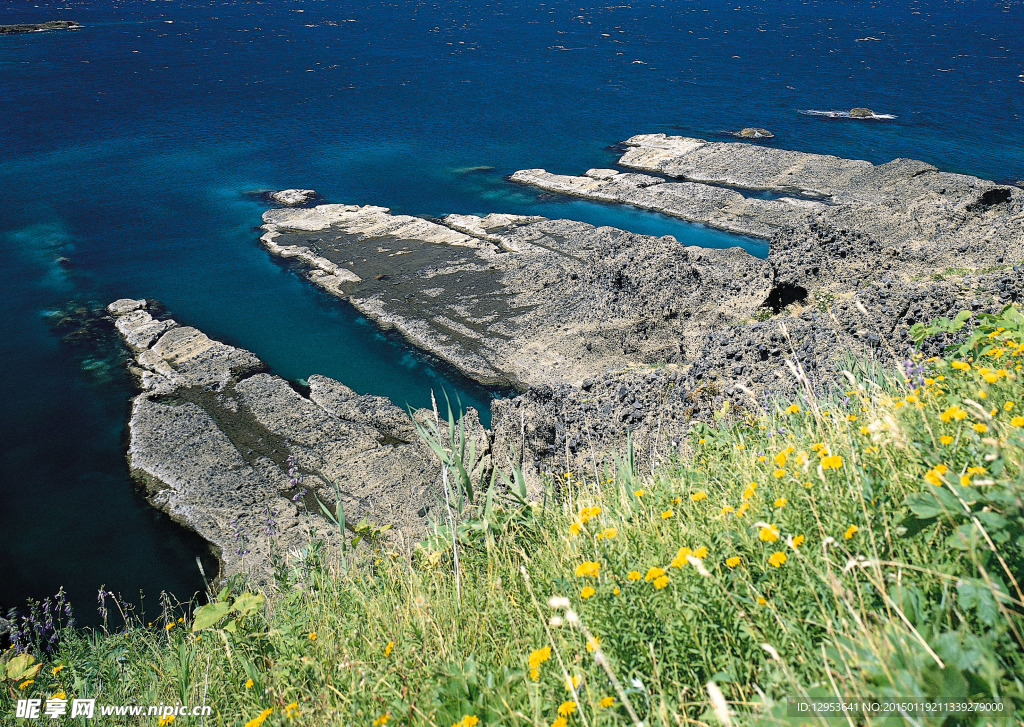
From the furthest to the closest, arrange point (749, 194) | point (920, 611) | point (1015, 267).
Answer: point (749, 194), point (1015, 267), point (920, 611)

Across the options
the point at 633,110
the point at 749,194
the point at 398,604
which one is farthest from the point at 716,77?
the point at 398,604

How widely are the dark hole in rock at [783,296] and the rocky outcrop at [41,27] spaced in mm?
90630

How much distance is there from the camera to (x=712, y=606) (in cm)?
270

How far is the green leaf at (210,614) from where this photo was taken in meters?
4.01

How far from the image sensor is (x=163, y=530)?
41.2 ft

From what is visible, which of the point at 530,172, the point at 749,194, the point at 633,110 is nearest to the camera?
the point at 749,194

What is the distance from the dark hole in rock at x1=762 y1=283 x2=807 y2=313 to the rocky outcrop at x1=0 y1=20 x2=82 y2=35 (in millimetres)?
90630

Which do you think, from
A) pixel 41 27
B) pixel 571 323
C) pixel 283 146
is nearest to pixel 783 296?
pixel 571 323

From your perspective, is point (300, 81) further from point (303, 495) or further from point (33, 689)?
point (33, 689)

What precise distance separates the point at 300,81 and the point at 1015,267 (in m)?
55.7

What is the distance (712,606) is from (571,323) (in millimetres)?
15341

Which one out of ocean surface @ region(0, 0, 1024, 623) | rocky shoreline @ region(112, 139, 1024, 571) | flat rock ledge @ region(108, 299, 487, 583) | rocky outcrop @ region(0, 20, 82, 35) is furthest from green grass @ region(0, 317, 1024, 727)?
rocky outcrop @ region(0, 20, 82, 35)

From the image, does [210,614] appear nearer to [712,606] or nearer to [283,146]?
[712,606]

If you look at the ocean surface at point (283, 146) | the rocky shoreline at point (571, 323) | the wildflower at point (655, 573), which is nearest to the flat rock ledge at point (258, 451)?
the rocky shoreline at point (571, 323)
